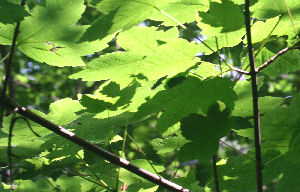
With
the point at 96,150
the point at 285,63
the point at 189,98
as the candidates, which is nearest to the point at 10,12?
the point at 96,150

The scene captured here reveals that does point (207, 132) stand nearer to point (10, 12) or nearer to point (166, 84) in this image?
point (166, 84)

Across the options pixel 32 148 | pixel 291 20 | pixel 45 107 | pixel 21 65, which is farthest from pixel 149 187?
pixel 21 65

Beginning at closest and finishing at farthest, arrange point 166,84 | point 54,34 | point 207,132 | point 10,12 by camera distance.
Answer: point 207,132, point 166,84, point 10,12, point 54,34

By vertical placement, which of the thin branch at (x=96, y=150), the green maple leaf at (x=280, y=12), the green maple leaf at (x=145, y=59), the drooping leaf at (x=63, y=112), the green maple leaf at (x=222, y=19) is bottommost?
the thin branch at (x=96, y=150)

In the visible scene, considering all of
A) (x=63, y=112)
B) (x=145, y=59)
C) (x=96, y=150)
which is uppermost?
(x=145, y=59)

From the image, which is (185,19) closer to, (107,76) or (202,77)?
(202,77)

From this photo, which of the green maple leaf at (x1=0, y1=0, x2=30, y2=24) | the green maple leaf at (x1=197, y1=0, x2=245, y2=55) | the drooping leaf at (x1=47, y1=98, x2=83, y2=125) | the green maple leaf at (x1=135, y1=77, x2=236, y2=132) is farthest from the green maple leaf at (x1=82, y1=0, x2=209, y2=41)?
the drooping leaf at (x1=47, y1=98, x2=83, y2=125)

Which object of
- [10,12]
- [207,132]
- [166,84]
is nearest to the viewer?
[207,132]

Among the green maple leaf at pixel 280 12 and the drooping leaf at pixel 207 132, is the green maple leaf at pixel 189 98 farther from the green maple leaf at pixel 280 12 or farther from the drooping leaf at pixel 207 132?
the green maple leaf at pixel 280 12

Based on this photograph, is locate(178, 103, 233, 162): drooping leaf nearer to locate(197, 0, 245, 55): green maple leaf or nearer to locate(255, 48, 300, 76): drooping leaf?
locate(197, 0, 245, 55): green maple leaf

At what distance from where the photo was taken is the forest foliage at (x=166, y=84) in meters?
1.05

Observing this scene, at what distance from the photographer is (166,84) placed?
1104 mm

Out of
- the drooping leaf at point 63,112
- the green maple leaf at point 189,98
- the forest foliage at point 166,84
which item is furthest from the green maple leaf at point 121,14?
the drooping leaf at point 63,112

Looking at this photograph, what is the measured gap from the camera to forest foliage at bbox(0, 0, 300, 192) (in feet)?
3.43
